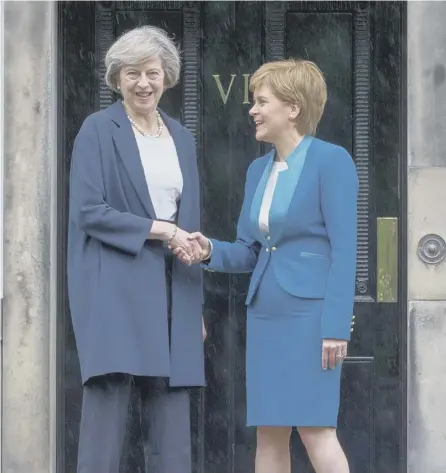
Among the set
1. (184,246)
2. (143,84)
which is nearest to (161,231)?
(184,246)

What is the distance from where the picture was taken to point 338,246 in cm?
531

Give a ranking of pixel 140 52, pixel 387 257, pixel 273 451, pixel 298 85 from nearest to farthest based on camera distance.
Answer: pixel 140 52 → pixel 298 85 → pixel 273 451 → pixel 387 257

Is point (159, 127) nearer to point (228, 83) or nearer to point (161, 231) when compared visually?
point (161, 231)

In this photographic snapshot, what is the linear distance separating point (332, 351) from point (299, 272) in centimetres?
33

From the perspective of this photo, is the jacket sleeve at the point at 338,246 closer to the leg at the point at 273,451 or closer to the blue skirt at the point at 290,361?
the blue skirt at the point at 290,361

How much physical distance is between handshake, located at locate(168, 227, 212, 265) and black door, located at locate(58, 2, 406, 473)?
1.31m

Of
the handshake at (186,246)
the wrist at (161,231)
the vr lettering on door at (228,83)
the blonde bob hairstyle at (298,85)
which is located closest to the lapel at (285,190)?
the blonde bob hairstyle at (298,85)

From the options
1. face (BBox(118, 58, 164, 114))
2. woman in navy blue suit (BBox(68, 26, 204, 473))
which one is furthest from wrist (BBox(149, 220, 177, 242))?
face (BBox(118, 58, 164, 114))

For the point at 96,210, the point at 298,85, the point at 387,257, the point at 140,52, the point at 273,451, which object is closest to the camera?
the point at 96,210

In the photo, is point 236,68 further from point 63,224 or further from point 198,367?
point 198,367

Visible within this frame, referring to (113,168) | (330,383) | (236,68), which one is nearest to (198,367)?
(330,383)

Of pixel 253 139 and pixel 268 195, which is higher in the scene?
pixel 253 139

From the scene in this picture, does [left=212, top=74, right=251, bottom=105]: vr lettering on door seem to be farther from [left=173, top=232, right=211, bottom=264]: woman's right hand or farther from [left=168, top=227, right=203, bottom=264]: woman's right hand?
[left=168, top=227, right=203, bottom=264]: woman's right hand

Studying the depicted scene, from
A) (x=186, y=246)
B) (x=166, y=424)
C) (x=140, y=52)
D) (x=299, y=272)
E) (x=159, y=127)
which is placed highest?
(x=140, y=52)
